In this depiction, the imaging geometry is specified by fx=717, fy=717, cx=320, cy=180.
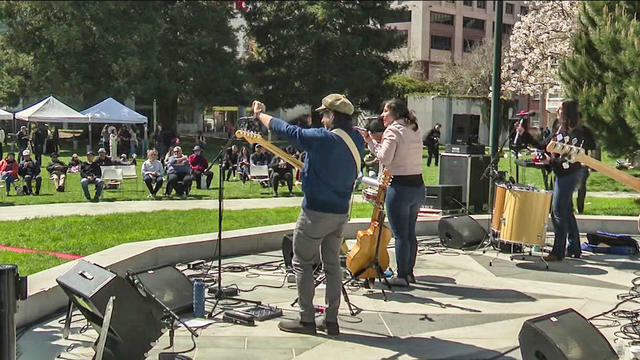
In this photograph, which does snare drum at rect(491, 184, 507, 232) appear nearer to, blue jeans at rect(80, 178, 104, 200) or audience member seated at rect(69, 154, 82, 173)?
blue jeans at rect(80, 178, 104, 200)

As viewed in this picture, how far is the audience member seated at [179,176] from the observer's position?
53.4ft

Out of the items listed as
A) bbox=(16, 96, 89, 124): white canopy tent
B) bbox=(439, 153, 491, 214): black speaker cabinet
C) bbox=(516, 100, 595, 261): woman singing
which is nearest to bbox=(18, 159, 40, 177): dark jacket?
bbox=(16, 96, 89, 124): white canopy tent

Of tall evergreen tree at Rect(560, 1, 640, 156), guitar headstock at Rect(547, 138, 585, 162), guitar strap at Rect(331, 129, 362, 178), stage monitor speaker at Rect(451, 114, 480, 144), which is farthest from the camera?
stage monitor speaker at Rect(451, 114, 480, 144)

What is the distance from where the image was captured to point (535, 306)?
6.89 metres

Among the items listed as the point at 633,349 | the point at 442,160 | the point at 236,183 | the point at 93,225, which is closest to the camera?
the point at 633,349

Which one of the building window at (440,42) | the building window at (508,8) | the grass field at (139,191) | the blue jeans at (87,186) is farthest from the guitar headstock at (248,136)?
the building window at (508,8)

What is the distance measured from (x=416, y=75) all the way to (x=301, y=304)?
60070 millimetres

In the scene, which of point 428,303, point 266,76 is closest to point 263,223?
point 428,303

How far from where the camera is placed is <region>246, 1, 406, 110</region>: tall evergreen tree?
3881 cm

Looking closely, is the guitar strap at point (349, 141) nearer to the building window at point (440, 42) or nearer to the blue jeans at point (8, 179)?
the blue jeans at point (8, 179)

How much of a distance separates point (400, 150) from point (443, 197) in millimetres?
5441

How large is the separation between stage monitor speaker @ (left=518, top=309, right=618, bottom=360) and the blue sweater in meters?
1.72

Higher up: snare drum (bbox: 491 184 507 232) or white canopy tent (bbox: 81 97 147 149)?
white canopy tent (bbox: 81 97 147 149)

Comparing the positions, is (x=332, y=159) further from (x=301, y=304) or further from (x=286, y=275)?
(x=286, y=275)
